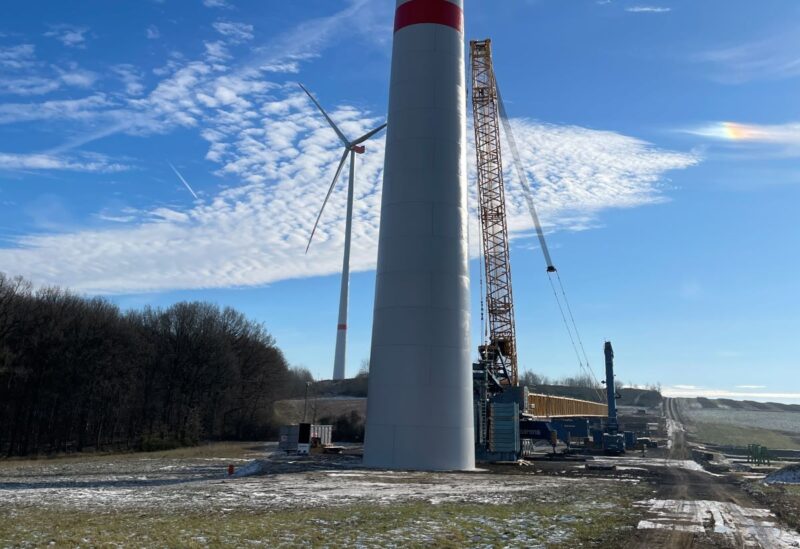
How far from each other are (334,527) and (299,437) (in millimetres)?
34179

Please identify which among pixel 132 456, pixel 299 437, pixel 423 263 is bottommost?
pixel 132 456

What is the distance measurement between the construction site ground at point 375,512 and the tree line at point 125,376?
3829 cm

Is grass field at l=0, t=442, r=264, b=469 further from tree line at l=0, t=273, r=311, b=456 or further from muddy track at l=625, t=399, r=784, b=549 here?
muddy track at l=625, t=399, r=784, b=549

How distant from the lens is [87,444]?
247 ft

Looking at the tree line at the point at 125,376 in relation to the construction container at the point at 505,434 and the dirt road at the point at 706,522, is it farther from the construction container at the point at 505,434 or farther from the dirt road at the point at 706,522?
the dirt road at the point at 706,522

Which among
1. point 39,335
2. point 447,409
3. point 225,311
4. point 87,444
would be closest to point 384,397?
point 447,409

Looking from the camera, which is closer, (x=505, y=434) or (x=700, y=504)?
(x=700, y=504)

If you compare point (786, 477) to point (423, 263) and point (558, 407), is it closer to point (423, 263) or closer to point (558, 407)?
point (423, 263)

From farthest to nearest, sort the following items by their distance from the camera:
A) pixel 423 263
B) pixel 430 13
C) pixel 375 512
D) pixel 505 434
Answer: pixel 505 434 → pixel 430 13 → pixel 423 263 → pixel 375 512

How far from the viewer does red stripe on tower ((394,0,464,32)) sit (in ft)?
108

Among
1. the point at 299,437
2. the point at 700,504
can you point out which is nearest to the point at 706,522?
the point at 700,504

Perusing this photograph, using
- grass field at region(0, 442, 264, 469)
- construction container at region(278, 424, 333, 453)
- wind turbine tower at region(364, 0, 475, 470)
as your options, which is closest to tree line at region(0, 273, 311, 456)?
grass field at region(0, 442, 264, 469)

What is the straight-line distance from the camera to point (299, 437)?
48.9 metres

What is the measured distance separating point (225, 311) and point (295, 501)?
79725 mm
